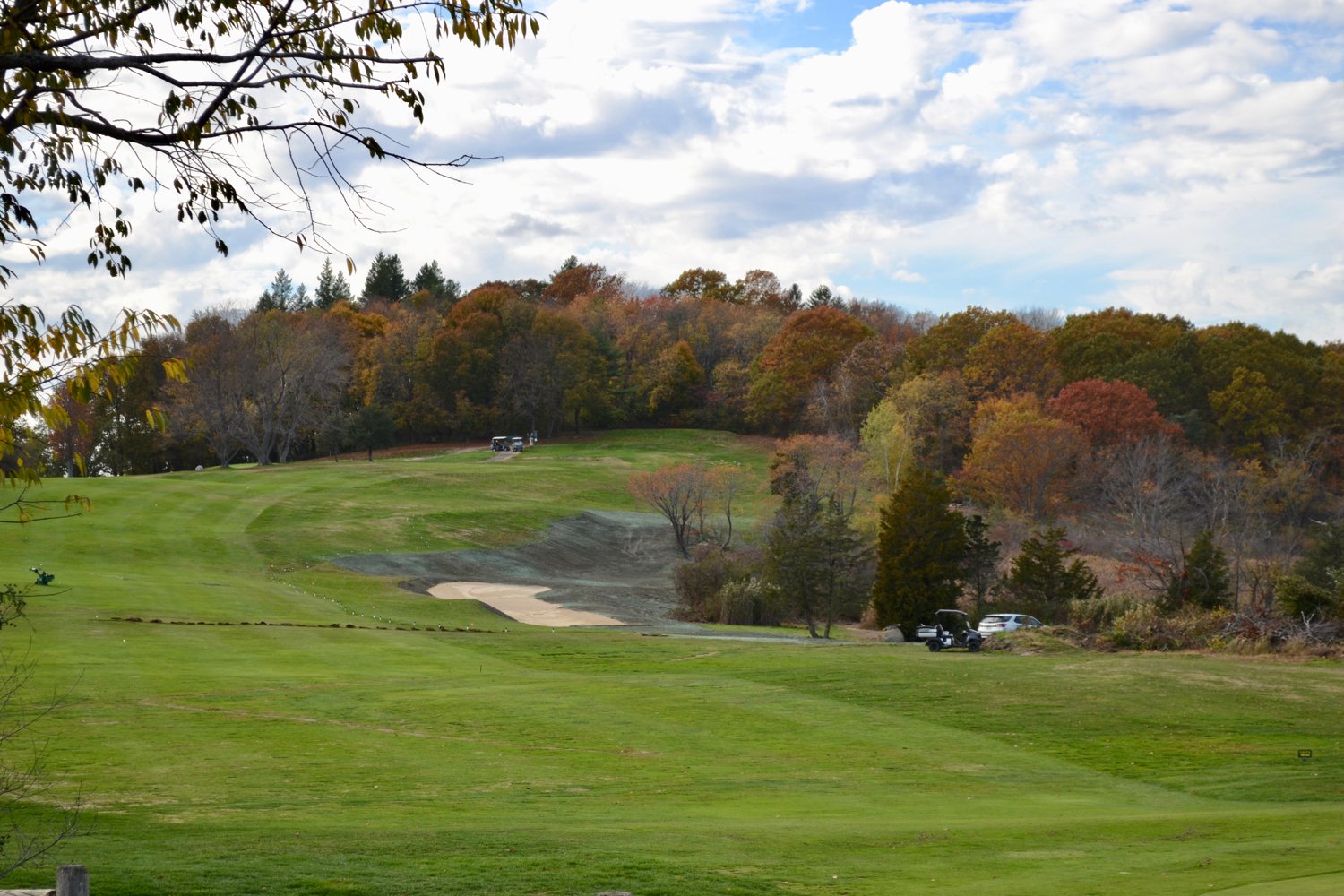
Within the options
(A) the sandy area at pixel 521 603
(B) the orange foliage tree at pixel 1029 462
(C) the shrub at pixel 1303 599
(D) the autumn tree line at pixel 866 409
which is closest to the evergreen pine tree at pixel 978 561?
(D) the autumn tree line at pixel 866 409

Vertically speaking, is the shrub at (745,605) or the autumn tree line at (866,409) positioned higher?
the autumn tree line at (866,409)

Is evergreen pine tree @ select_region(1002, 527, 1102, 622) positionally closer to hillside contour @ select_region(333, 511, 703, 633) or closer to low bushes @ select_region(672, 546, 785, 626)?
low bushes @ select_region(672, 546, 785, 626)

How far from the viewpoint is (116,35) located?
9086 millimetres

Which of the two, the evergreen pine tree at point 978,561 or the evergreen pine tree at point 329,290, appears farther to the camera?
the evergreen pine tree at point 329,290

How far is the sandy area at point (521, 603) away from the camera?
4334 centimetres

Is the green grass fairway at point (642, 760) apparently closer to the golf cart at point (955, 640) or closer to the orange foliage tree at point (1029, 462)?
the golf cart at point (955, 640)

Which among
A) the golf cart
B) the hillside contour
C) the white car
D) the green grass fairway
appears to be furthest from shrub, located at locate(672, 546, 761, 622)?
the golf cart

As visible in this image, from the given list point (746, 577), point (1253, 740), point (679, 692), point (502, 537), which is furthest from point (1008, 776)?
point (502, 537)

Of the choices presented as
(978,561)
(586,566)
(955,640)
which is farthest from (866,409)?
(955,640)

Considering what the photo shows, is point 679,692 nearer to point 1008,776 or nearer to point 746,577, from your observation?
point 1008,776

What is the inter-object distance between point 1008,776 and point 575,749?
262 inches

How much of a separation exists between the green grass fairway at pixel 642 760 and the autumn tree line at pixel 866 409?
11.0 metres

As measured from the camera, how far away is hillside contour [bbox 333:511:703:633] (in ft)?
160

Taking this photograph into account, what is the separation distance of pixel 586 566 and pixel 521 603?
51.8ft
